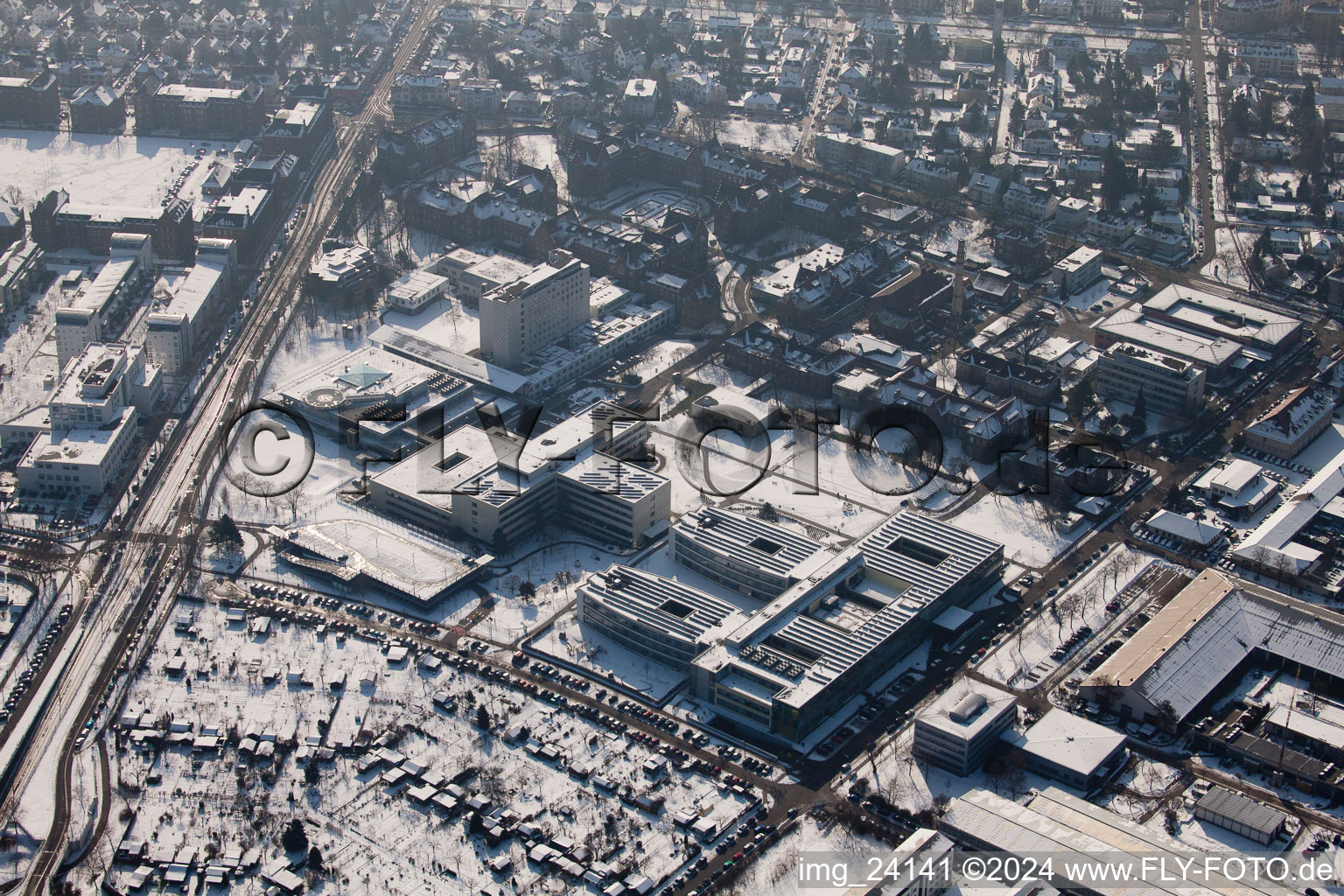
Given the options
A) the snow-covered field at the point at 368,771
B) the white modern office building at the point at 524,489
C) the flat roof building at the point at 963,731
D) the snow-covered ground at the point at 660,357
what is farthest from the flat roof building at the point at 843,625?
the snow-covered ground at the point at 660,357

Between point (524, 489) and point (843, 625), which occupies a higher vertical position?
point (524, 489)

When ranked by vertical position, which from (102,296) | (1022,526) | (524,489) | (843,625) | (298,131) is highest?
(298,131)

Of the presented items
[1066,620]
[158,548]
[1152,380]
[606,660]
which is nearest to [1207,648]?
[1066,620]

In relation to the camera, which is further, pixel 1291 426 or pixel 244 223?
pixel 244 223

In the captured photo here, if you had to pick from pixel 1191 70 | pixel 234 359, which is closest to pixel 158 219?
pixel 234 359

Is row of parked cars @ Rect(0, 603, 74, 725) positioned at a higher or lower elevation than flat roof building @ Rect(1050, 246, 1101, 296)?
lower

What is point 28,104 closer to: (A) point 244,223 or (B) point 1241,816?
(A) point 244,223

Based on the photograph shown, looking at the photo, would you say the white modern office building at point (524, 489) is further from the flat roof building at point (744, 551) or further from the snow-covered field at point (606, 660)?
the snow-covered field at point (606, 660)

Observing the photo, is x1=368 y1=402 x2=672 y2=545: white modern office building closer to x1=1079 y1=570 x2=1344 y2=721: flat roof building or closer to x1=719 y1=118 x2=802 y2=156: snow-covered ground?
x1=1079 y1=570 x2=1344 y2=721: flat roof building

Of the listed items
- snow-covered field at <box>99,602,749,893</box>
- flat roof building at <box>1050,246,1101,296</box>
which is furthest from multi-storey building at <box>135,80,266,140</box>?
snow-covered field at <box>99,602,749,893</box>
